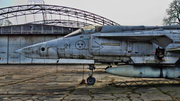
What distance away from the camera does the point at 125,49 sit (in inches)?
279

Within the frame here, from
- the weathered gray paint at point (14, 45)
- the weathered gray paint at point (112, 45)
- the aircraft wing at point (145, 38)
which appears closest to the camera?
the aircraft wing at point (145, 38)

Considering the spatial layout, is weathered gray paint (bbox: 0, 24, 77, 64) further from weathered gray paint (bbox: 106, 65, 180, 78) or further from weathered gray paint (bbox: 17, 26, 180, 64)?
weathered gray paint (bbox: 106, 65, 180, 78)

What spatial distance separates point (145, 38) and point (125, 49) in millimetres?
1084

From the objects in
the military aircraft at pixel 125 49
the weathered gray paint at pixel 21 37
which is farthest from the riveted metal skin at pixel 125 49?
the weathered gray paint at pixel 21 37

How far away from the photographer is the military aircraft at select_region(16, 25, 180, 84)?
686 cm

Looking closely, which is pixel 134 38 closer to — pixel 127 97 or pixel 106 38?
pixel 106 38

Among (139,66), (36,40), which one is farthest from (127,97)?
(36,40)

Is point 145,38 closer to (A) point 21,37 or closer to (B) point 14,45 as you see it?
(A) point 21,37

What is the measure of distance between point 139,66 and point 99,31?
2.70 meters

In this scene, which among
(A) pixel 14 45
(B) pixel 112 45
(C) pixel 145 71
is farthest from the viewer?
(A) pixel 14 45

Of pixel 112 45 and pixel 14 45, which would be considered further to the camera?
pixel 14 45

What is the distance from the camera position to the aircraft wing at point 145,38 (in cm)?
671

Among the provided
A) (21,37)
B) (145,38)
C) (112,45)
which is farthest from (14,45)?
(145,38)

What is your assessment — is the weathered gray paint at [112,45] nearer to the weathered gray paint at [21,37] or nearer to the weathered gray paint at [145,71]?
the weathered gray paint at [145,71]
